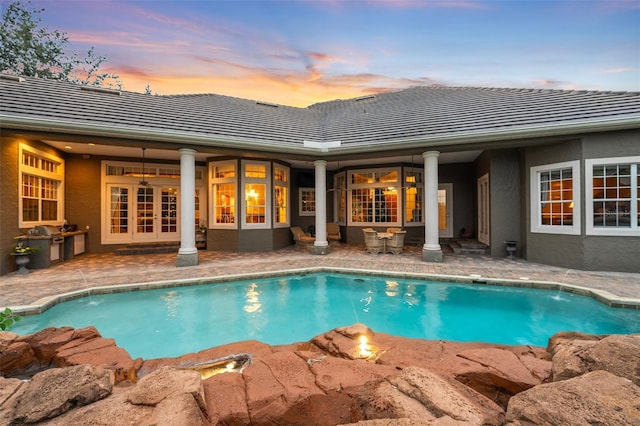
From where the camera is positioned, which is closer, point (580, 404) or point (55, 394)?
point (580, 404)

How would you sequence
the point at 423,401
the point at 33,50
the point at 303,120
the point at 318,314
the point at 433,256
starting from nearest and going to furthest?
the point at 423,401 < the point at 318,314 < the point at 433,256 < the point at 303,120 < the point at 33,50

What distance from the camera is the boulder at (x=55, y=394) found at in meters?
1.58

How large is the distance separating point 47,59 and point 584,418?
27.6m

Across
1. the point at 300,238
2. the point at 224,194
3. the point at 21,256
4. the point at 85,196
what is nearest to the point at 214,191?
the point at 224,194

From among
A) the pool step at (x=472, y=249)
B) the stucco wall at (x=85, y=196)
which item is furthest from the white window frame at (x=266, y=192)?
the pool step at (x=472, y=249)

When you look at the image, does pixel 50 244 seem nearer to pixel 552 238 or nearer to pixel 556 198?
pixel 552 238

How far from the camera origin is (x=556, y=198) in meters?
7.68

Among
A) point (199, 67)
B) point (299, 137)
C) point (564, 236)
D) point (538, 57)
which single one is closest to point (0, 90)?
point (199, 67)

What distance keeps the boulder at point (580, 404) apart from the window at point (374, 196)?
35.0 ft

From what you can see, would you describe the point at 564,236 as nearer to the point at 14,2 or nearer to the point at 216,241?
the point at 216,241

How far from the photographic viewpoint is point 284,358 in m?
2.61

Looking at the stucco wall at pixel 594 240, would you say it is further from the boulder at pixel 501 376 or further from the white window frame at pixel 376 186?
the boulder at pixel 501 376

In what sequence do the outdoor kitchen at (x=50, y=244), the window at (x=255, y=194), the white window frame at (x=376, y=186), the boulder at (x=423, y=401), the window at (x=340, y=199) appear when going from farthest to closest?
the window at (x=340, y=199)
the white window frame at (x=376, y=186)
the window at (x=255, y=194)
the outdoor kitchen at (x=50, y=244)
the boulder at (x=423, y=401)

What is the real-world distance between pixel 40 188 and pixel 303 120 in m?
8.74
